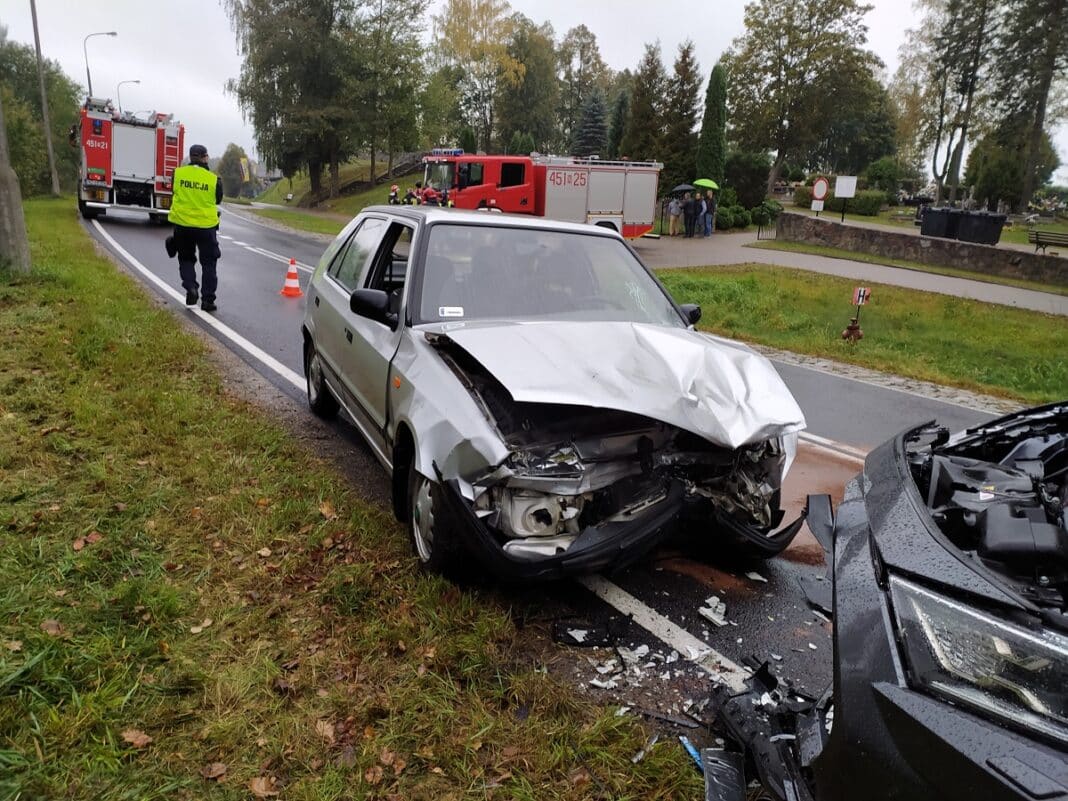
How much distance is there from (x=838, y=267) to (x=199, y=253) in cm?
1792

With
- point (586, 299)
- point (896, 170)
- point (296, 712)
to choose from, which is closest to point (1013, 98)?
point (896, 170)

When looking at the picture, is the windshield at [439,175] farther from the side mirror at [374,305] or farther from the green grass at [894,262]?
the side mirror at [374,305]

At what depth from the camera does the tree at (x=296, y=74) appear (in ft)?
139

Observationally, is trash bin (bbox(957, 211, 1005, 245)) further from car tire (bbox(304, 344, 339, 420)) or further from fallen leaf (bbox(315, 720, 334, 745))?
fallen leaf (bbox(315, 720, 334, 745))

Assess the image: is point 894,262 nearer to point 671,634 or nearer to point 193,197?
point 193,197

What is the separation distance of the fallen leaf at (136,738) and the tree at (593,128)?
2328 inches

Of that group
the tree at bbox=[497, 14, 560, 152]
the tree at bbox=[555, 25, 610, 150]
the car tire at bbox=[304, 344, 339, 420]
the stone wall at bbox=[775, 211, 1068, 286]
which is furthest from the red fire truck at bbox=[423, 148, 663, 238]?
the tree at bbox=[555, 25, 610, 150]

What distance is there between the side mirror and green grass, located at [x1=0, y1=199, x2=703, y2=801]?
43.8 inches

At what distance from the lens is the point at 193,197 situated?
9734mm

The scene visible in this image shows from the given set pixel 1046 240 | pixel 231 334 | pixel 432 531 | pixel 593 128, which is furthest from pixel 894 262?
pixel 593 128

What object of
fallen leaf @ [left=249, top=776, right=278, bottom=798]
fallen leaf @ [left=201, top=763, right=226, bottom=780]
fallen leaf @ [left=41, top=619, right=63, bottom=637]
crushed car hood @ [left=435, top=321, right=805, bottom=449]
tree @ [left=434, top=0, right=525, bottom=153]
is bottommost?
fallen leaf @ [left=249, top=776, right=278, bottom=798]

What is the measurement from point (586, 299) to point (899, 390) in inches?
220

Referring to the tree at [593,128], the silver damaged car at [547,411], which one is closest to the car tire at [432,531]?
the silver damaged car at [547,411]

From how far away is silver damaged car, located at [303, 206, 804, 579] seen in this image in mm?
3080
